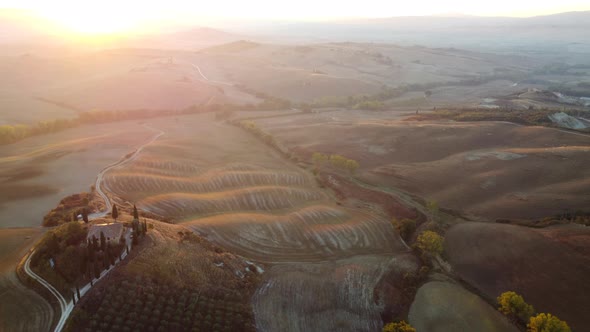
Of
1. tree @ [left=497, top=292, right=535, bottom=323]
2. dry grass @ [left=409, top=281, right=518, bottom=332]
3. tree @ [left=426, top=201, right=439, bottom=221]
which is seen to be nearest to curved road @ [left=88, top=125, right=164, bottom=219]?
dry grass @ [left=409, top=281, right=518, bottom=332]

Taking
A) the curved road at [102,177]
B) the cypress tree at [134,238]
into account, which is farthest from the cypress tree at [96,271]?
the curved road at [102,177]

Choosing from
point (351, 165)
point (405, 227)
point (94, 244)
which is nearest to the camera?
point (94, 244)

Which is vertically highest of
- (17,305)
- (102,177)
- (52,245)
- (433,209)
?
(52,245)

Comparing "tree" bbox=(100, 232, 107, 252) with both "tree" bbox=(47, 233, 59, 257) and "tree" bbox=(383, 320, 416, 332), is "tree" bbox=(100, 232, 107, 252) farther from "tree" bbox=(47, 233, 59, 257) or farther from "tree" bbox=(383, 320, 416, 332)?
"tree" bbox=(383, 320, 416, 332)

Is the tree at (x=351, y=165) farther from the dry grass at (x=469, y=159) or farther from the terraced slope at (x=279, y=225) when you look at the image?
the terraced slope at (x=279, y=225)

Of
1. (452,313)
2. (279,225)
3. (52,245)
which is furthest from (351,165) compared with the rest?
(52,245)

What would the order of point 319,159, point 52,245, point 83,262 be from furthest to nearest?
point 319,159, point 52,245, point 83,262

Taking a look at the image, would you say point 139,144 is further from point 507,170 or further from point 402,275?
point 507,170

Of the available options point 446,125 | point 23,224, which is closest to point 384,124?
point 446,125

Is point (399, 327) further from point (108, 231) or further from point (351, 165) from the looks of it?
point (351, 165)
